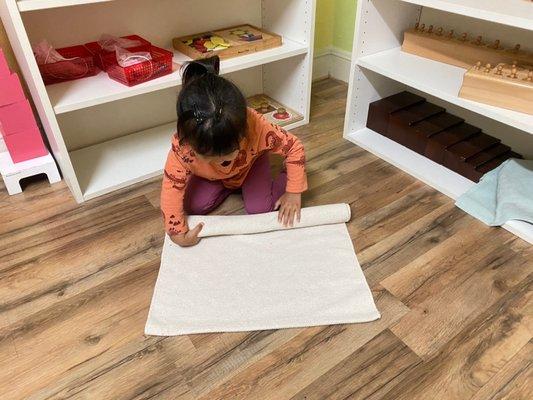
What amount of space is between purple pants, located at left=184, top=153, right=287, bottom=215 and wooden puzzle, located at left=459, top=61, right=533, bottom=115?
0.56 metres

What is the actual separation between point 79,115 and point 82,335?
2.60 feet

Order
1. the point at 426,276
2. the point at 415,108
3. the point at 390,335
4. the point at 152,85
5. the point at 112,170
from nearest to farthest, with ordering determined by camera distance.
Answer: the point at 390,335 < the point at 426,276 < the point at 152,85 < the point at 112,170 < the point at 415,108

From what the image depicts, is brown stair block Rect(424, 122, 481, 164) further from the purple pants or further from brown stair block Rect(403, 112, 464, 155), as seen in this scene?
the purple pants

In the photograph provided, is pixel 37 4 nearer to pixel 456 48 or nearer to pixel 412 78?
pixel 412 78

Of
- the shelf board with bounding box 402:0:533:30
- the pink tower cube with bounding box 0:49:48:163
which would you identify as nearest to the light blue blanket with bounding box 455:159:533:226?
the shelf board with bounding box 402:0:533:30

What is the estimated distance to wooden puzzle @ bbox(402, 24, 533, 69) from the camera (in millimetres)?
1237

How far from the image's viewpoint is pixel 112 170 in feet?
4.42

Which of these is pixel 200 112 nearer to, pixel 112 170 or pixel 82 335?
pixel 82 335

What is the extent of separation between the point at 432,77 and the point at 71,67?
103cm

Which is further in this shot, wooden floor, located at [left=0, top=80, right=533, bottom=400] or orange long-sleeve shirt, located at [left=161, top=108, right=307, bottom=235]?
orange long-sleeve shirt, located at [left=161, top=108, right=307, bottom=235]

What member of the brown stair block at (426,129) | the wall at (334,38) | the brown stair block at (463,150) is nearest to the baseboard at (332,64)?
the wall at (334,38)

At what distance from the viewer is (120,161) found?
1.39 metres

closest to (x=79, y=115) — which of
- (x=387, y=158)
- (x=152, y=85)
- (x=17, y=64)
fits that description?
(x=17, y=64)

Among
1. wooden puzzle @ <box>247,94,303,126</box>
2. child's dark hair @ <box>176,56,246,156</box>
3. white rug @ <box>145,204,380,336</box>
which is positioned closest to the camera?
child's dark hair @ <box>176,56,246,156</box>
